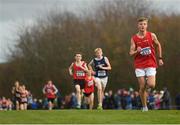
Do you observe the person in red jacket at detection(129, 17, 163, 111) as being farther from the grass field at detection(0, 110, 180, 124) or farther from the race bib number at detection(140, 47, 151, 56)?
the grass field at detection(0, 110, 180, 124)

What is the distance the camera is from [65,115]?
16.9 metres

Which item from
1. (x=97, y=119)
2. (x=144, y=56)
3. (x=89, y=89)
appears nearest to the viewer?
(x=97, y=119)

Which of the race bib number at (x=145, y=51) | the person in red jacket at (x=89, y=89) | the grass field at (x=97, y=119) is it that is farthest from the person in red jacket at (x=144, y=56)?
the person in red jacket at (x=89, y=89)

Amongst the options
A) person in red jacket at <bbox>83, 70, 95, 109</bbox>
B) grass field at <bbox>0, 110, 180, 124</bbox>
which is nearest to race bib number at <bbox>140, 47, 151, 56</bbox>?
grass field at <bbox>0, 110, 180, 124</bbox>

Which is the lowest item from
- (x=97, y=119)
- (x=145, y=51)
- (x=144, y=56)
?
(x=97, y=119)

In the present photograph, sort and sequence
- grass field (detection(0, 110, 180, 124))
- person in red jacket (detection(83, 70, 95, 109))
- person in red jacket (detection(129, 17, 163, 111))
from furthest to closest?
1. person in red jacket (detection(83, 70, 95, 109))
2. person in red jacket (detection(129, 17, 163, 111))
3. grass field (detection(0, 110, 180, 124))

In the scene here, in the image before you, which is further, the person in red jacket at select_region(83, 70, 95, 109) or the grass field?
the person in red jacket at select_region(83, 70, 95, 109)

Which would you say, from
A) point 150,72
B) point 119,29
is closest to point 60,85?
point 119,29

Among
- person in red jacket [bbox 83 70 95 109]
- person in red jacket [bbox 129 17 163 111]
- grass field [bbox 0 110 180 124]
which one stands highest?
person in red jacket [bbox 129 17 163 111]

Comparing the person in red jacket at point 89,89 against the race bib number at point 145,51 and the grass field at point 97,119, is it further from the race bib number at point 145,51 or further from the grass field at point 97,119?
the grass field at point 97,119

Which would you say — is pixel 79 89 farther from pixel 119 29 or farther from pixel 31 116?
pixel 119 29

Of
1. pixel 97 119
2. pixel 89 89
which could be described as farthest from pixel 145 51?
pixel 89 89

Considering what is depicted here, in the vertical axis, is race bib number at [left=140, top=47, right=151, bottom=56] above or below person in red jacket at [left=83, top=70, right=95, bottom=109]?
above

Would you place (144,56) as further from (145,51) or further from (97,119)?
(97,119)
